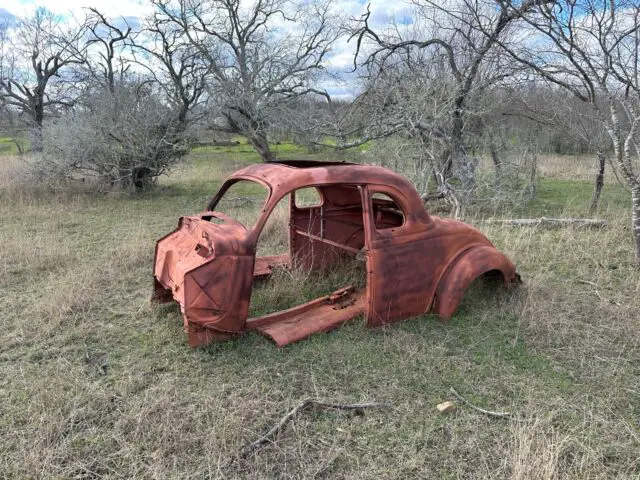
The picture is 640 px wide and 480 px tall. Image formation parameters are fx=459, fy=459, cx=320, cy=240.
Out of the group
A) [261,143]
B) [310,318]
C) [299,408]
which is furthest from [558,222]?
[261,143]

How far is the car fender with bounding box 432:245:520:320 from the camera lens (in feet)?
14.3

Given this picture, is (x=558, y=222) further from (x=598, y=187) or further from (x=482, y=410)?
(x=482, y=410)

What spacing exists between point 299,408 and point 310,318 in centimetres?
129

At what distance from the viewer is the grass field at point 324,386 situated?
2.73 metres

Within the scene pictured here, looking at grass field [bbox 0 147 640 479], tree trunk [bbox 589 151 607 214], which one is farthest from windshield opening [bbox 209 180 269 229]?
tree trunk [bbox 589 151 607 214]

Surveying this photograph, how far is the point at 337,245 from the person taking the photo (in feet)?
14.6

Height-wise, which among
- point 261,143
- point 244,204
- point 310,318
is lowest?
point 310,318

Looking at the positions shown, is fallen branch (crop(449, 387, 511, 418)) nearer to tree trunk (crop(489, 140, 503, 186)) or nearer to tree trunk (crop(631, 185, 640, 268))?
tree trunk (crop(631, 185, 640, 268))

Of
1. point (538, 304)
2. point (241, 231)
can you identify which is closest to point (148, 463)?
point (241, 231)

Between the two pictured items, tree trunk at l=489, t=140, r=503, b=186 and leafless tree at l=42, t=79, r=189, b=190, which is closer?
tree trunk at l=489, t=140, r=503, b=186

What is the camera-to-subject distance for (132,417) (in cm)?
307

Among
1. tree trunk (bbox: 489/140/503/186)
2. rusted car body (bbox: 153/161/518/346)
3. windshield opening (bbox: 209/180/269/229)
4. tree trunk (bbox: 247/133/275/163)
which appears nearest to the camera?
rusted car body (bbox: 153/161/518/346)

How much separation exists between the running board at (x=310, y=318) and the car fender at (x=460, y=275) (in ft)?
2.52

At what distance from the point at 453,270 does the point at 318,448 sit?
7.41ft
